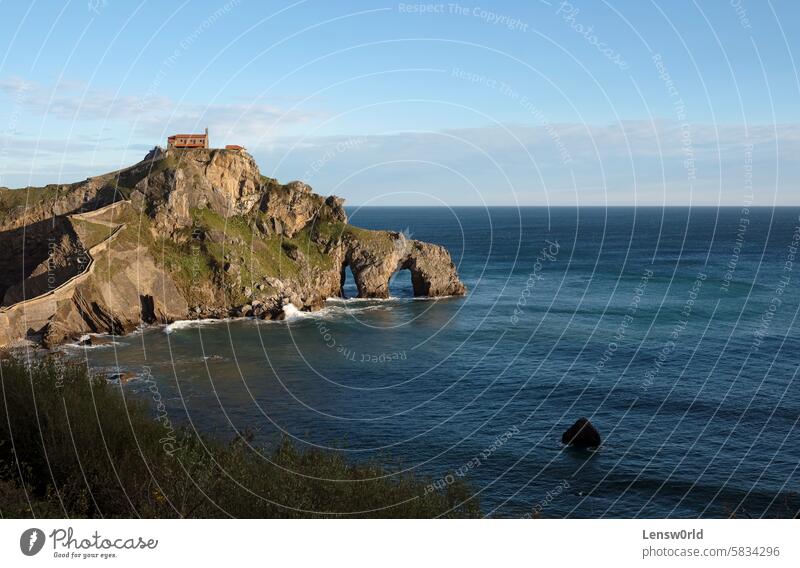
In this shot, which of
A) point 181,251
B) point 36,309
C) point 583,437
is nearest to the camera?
point 583,437

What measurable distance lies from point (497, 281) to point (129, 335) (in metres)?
80.3

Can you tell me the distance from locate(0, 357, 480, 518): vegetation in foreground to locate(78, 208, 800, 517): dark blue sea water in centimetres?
811

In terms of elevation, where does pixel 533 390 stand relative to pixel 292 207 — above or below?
below

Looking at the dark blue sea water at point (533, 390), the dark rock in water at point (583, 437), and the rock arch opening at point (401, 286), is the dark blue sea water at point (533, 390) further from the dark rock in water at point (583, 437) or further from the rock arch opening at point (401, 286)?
the rock arch opening at point (401, 286)

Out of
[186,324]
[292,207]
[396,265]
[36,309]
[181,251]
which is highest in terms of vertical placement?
[292,207]

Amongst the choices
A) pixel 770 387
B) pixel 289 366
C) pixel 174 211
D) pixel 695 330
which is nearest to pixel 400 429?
pixel 289 366

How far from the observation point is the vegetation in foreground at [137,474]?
21.6 m

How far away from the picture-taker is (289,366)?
236ft

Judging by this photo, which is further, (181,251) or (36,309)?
(181,251)

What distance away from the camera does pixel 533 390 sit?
63.0 meters
